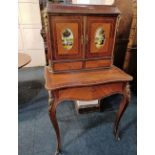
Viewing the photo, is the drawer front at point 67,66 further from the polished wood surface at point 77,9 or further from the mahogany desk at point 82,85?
the polished wood surface at point 77,9

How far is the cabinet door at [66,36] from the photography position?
1094mm

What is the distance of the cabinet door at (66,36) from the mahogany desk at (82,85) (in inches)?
6.4

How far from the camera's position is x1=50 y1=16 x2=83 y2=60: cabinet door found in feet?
3.59

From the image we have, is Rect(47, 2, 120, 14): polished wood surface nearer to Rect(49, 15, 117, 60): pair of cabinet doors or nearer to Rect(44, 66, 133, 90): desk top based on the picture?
Rect(49, 15, 117, 60): pair of cabinet doors

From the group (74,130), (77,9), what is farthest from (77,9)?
(74,130)

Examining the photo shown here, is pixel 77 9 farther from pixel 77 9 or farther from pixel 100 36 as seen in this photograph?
pixel 100 36

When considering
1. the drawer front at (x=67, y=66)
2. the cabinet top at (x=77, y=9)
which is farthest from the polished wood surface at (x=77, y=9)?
the drawer front at (x=67, y=66)

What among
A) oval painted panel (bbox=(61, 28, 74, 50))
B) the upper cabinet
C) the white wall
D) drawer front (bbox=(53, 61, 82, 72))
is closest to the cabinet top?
the upper cabinet

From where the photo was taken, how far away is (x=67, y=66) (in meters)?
1.23

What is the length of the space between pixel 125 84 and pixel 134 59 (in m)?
1.03

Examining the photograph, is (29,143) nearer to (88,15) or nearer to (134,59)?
(88,15)

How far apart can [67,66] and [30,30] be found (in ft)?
8.42
